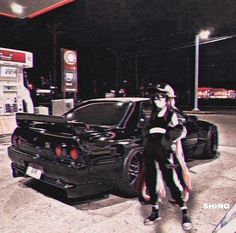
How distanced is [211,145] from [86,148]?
3.84 metres

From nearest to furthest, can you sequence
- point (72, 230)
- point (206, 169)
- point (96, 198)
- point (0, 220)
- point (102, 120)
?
point (72, 230)
point (0, 220)
point (96, 198)
point (102, 120)
point (206, 169)

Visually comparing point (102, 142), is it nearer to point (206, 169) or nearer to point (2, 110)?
point (206, 169)

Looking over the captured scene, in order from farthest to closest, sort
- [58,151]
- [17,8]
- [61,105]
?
[61,105] < [17,8] < [58,151]

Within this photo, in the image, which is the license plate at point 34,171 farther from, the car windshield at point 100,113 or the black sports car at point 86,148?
the car windshield at point 100,113

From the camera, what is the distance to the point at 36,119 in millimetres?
3986

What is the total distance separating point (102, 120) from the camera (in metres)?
4.36

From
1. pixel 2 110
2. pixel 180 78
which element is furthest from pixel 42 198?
pixel 180 78

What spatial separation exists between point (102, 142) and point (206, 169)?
9.02ft

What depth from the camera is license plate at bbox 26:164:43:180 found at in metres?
3.81

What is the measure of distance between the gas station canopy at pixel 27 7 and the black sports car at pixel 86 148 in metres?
4.82

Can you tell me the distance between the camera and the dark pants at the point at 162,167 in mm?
3023

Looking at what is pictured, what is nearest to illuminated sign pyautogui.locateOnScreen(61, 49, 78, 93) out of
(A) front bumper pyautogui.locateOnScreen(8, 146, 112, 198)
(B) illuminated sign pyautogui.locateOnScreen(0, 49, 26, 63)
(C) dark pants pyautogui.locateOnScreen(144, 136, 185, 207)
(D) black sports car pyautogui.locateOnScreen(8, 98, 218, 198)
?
(B) illuminated sign pyautogui.locateOnScreen(0, 49, 26, 63)

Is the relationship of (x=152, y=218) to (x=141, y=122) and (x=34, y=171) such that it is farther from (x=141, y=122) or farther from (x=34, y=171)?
(x=34, y=171)

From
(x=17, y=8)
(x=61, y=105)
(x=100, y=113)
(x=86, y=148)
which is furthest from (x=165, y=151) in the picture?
(x=61, y=105)
